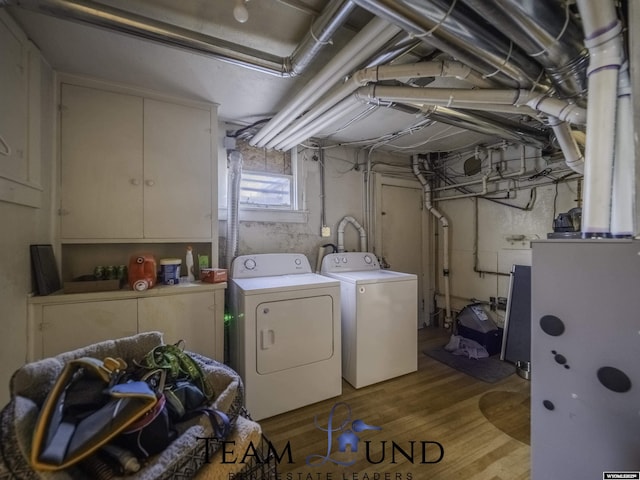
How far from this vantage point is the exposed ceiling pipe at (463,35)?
97 centimetres

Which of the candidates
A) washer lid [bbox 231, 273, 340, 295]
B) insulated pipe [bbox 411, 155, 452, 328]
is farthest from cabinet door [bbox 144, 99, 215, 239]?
insulated pipe [bbox 411, 155, 452, 328]

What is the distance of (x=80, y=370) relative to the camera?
2.88 ft

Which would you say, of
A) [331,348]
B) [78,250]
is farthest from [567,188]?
[78,250]

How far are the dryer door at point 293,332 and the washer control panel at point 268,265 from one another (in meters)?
0.57

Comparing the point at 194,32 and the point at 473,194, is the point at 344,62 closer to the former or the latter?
the point at 194,32

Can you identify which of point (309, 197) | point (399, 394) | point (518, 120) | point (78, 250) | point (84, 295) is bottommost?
point (399, 394)

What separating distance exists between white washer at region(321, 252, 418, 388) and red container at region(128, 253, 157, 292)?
1498 mm

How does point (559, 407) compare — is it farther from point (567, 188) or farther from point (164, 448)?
point (567, 188)

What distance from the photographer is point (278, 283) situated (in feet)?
6.75

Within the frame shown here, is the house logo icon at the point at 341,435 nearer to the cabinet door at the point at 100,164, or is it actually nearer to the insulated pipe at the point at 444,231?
the cabinet door at the point at 100,164

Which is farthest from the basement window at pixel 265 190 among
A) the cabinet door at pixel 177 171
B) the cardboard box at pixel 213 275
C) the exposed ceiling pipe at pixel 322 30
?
the exposed ceiling pipe at pixel 322 30

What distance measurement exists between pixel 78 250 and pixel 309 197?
2.01m

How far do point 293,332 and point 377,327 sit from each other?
799 millimetres

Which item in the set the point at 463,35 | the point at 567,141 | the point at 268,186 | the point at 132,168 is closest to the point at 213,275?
the point at 132,168
